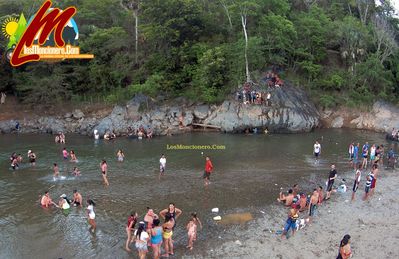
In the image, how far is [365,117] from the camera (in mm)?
39188

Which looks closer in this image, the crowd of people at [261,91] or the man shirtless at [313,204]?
the man shirtless at [313,204]

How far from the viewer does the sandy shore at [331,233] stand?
50.5ft

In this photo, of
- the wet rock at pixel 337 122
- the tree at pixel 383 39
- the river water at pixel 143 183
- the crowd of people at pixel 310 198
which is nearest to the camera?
the crowd of people at pixel 310 198

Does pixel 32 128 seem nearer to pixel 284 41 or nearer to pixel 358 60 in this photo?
pixel 284 41

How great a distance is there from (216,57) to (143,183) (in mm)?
19795

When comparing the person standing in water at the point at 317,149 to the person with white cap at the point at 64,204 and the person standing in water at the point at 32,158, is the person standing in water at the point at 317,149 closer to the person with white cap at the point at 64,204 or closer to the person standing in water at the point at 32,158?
the person with white cap at the point at 64,204

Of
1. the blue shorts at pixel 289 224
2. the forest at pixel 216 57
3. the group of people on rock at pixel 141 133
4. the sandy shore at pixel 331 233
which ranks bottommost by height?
the sandy shore at pixel 331 233

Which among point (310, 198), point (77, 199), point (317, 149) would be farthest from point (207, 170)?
point (317, 149)

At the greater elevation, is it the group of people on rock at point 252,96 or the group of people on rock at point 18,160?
the group of people on rock at point 252,96

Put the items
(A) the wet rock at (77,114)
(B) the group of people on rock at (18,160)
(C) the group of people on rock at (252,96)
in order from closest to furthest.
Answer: (B) the group of people on rock at (18,160)
(C) the group of people on rock at (252,96)
(A) the wet rock at (77,114)

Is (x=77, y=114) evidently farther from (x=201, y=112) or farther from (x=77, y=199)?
(x=77, y=199)

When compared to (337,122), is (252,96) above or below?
above

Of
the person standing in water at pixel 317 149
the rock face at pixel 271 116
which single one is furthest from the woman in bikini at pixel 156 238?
the rock face at pixel 271 116

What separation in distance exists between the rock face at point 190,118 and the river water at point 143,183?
179 centimetres
